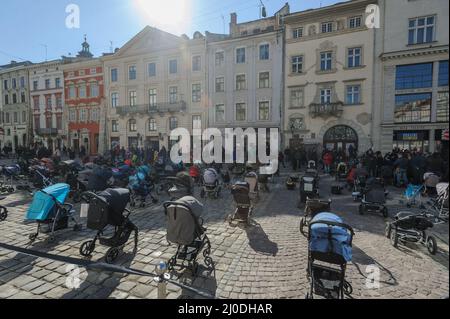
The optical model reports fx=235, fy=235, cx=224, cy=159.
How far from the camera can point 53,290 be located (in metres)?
3.71

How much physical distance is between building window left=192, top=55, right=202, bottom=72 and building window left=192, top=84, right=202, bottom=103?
74.9 inches

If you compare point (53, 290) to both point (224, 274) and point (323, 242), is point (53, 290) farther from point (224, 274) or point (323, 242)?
point (323, 242)

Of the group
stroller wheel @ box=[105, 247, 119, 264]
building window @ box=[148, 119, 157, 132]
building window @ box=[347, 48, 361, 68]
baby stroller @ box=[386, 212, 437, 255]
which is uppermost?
building window @ box=[347, 48, 361, 68]

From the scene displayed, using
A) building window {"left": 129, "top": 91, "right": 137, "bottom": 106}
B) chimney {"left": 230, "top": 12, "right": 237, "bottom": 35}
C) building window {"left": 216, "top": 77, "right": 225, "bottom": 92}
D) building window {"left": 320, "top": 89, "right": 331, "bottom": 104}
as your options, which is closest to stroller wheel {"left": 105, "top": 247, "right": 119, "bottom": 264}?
building window {"left": 320, "top": 89, "right": 331, "bottom": 104}

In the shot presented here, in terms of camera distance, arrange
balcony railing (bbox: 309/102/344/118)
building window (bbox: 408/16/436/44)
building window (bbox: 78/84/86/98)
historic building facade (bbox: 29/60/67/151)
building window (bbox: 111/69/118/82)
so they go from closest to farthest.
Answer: building window (bbox: 408/16/436/44), balcony railing (bbox: 309/102/344/118), building window (bbox: 111/69/118/82), building window (bbox: 78/84/86/98), historic building facade (bbox: 29/60/67/151)

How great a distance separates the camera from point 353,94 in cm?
2095

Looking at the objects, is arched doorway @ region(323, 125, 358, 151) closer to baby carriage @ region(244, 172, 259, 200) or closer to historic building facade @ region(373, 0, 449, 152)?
historic building facade @ region(373, 0, 449, 152)

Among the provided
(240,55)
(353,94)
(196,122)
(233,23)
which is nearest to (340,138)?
(353,94)

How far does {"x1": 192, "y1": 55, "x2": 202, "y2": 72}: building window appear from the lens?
87.7 ft

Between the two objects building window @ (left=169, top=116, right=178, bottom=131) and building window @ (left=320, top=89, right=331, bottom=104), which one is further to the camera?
building window @ (left=169, top=116, right=178, bottom=131)

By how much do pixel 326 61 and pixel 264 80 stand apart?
5.97 meters

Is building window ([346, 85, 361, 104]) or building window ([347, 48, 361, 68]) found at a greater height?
building window ([347, 48, 361, 68])

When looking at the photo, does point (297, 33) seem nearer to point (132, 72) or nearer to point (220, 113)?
point (220, 113)

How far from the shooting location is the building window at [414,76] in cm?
1845
